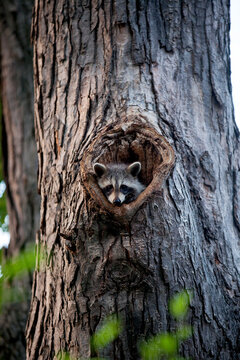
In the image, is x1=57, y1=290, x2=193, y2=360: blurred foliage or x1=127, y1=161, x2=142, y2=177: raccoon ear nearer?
Answer: x1=57, y1=290, x2=193, y2=360: blurred foliage

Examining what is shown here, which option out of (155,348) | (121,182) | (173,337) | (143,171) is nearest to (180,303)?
(173,337)

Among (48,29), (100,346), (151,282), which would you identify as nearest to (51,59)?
(48,29)

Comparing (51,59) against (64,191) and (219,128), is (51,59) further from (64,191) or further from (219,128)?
(219,128)

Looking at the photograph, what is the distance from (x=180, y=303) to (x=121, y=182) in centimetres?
198

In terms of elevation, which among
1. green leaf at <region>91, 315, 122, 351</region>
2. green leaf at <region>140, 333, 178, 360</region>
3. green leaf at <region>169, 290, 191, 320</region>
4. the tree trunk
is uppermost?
the tree trunk

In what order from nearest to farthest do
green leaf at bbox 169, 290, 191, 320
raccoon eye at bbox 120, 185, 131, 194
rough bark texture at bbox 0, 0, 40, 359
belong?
green leaf at bbox 169, 290, 191, 320 < raccoon eye at bbox 120, 185, 131, 194 < rough bark texture at bbox 0, 0, 40, 359

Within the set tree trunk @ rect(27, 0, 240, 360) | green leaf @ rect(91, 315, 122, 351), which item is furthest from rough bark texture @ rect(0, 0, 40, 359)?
green leaf @ rect(91, 315, 122, 351)

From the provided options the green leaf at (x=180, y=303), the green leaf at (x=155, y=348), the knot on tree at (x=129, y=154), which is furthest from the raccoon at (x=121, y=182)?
the green leaf at (x=155, y=348)

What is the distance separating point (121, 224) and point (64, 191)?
0.56m

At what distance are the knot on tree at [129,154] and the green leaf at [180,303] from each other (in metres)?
0.56

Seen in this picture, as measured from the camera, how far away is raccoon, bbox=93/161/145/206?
371 centimetres

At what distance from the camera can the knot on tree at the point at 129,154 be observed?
2.95 meters

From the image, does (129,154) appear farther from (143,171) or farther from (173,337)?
(173,337)

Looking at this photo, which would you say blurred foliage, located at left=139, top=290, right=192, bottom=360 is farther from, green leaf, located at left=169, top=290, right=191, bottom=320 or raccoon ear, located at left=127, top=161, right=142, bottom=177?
raccoon ear, located at left=127, top=161, right=142, bottom=177
